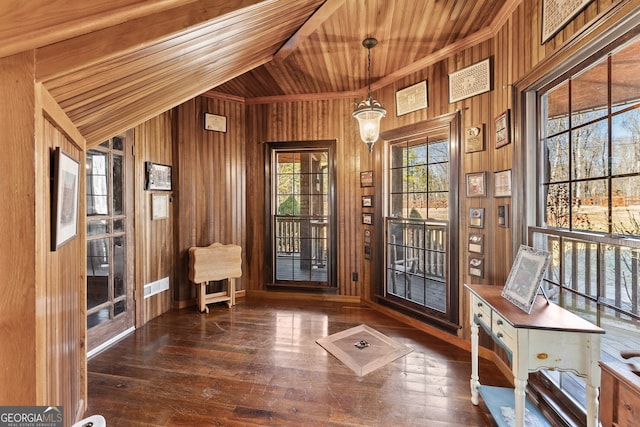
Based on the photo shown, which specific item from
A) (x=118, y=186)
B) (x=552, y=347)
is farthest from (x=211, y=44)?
(x=552, y=347)

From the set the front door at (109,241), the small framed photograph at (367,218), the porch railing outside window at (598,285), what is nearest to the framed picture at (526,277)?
the porch railing outside window at (598,285)

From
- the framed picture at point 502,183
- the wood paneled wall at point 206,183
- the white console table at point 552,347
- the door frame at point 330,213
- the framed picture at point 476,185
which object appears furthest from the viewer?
the door frame at point 330,213

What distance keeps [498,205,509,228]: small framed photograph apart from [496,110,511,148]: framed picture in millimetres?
503

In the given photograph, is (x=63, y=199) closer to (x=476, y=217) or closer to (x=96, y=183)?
(x=96, y=183)

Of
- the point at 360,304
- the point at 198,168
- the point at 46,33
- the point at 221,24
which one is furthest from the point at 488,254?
the point at 198,168

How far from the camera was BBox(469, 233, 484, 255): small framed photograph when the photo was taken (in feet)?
8.39

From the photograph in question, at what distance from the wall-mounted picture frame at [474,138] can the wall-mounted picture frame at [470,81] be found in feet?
1.02

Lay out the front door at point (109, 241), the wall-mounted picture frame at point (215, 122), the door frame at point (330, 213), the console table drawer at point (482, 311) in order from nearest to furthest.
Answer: the console table drawer at point (482, 311) → the front door at point (109, 241) → the wall-mounted picture frame at point (215, 122) → the door frame at point (330, 213)

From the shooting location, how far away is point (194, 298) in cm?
388

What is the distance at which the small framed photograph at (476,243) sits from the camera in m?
2.56

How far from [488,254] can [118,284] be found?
11.7ft

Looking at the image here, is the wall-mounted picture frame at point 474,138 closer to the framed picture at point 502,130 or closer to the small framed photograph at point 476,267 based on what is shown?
the framed picture at point 502,130

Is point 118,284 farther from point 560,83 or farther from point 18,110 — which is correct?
point 560,83

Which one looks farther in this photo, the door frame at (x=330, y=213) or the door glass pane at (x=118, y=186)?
the door frame at (x=330, y=213)
